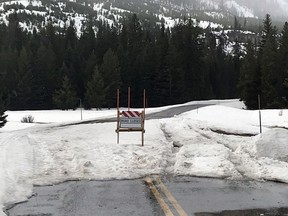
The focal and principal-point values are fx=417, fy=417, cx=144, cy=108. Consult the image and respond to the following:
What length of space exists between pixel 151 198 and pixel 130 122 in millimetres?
7396

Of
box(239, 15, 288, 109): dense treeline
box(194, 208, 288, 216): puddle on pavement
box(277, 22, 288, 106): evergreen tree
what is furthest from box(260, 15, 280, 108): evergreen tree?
box(194, 208, 288, 216): puddle on pavement

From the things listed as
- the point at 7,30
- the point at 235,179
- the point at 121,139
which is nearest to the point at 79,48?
the point at 7,30

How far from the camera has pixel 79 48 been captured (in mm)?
92562

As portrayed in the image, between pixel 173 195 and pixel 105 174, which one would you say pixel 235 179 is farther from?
pixel 105 174

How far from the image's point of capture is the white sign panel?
48.1 ft

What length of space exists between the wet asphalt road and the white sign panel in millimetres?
5581

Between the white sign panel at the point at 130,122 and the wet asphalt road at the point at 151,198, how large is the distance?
18.3 feet

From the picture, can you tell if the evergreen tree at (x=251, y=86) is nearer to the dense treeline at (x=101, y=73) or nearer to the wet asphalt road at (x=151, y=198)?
the dense treeline at (x=101, y=73)

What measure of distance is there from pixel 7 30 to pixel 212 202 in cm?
11719

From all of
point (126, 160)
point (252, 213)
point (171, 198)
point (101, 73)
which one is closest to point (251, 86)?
point (101, 73)

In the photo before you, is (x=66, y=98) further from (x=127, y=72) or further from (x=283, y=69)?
(x=283, y=69)

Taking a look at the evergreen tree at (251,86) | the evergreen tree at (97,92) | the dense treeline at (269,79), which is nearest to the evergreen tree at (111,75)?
the evergreen tree at (97,92)

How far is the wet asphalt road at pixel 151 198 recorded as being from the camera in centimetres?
656

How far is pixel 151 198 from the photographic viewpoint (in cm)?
741
